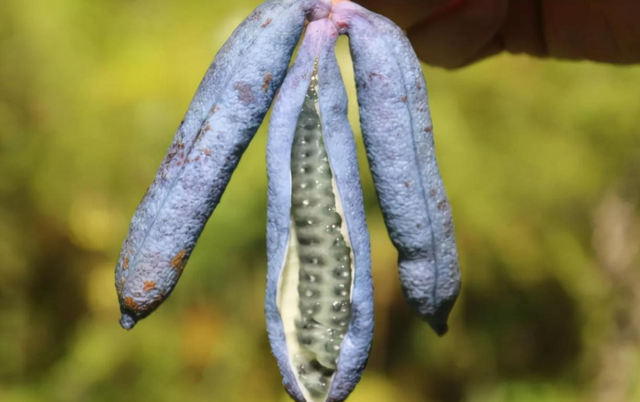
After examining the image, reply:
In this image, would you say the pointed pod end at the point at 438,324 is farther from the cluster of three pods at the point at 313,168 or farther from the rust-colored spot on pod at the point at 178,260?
the rust-colored spot on pod at the point at 178,260

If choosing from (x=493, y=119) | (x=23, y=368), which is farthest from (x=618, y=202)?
(x=23, y=368)

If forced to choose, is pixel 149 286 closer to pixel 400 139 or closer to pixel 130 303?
pixel 130 303

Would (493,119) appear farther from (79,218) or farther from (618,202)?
(79,218)

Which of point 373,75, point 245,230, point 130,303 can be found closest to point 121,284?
point 130,303

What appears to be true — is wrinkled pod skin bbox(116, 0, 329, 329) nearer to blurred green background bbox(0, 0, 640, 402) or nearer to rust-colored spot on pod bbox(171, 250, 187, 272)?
rust-colored spot on pod bbox(171, 250, 187, 272)

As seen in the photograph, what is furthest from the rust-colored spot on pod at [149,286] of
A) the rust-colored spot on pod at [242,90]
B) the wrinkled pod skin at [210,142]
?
the rust-colored spot on pod at [242,90]

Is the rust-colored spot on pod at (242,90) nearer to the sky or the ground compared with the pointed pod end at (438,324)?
nearer to the sky
